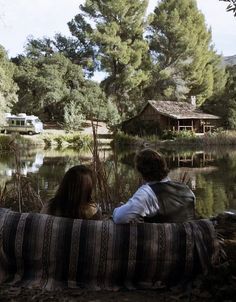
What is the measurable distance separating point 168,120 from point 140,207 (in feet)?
104

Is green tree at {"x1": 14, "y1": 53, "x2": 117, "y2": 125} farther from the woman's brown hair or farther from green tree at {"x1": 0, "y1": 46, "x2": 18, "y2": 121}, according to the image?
the woman's brown hair

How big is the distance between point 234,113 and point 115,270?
109ft

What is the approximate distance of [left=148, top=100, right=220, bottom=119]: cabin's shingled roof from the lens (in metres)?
33.5

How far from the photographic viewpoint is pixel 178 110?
34844mm

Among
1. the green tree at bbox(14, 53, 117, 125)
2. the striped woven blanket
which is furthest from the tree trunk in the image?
the green tree at bbox(14, 53, 117, 125)

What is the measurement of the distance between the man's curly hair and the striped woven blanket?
11.8 inches

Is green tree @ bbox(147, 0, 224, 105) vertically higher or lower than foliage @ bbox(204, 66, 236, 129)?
higher

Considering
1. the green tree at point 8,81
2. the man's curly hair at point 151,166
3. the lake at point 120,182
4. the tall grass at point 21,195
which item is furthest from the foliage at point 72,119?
the man's curly hair at point 151,166

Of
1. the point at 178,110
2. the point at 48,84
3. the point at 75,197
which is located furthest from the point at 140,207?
the point at 48,84

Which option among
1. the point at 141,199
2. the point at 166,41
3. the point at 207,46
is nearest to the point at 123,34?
the point at 166,41

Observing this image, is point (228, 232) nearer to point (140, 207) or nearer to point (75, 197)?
point (140, 207)

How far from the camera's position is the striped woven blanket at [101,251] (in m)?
2.62

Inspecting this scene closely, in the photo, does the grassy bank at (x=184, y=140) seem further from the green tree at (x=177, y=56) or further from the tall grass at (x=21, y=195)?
the tall grass at (x=21, y=195)

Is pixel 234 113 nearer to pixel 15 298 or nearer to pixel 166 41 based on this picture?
pixel 166 41
